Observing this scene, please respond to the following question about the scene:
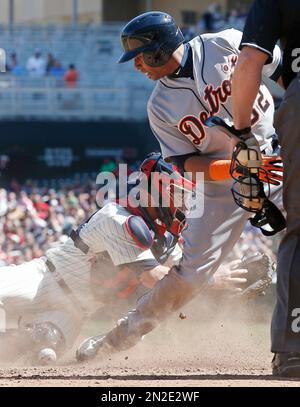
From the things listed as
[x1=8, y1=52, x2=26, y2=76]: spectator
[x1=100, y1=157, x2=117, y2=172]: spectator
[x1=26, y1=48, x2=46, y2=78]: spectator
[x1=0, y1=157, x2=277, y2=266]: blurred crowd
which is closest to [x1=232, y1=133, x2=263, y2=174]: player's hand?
[x1=0, y1=157, x2=277, y2=266]: blurred crowd

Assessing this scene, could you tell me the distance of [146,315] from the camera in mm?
5891

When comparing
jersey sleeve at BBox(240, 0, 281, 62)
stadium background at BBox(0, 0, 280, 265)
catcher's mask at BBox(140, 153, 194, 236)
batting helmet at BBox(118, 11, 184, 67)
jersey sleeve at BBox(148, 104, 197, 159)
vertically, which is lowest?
stadium background at BBox(0, 0, 280, 265)

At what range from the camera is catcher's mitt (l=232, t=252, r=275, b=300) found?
645cm

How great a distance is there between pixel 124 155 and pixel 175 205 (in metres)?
12.6

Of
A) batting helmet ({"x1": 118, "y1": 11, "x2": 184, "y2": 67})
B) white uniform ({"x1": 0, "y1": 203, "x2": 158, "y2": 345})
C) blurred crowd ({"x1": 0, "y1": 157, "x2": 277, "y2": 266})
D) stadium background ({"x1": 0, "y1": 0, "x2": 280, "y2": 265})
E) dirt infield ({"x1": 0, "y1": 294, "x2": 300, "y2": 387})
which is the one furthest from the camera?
stadium background ({"x1": 0, "y1": 0, "x2": 280, "y2": 265})

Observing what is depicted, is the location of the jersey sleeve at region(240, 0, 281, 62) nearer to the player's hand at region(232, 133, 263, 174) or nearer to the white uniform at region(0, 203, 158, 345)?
the player's hand at region(232, 133, 263, 174)

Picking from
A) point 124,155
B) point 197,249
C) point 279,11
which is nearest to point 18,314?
point 197,249

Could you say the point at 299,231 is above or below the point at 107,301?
above

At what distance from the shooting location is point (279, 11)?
4.20 metres

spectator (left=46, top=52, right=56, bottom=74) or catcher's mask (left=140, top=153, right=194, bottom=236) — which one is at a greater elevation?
catcher's mask (left=140, top=153, right=194, bottom=236)

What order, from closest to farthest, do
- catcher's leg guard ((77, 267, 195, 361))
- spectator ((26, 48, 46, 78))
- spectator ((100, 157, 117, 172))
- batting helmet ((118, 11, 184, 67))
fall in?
batting helmet ((118, 11, 184, 67)) → catcher's leg guard ((77, 267, 195, 361)) → spectator ((100, 157, 117, 172)) → spectator ((26, 48, 46, 78))

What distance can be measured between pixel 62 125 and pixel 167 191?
13520 millimetres

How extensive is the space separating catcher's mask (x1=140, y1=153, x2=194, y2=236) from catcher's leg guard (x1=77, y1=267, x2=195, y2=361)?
2.68 ft

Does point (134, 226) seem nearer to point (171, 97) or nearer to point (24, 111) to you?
point (171, 97)
